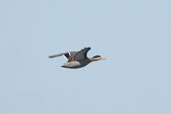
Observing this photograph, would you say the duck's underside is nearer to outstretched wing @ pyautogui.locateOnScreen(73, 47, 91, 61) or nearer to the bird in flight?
the bird in flight

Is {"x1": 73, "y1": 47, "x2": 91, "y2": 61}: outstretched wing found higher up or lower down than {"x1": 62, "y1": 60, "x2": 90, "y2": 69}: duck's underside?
higher up

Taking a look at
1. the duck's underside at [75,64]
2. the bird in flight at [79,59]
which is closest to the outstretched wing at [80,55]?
the bird in flight at [79,59]

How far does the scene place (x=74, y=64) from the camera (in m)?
130

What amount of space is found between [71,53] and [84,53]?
453cm

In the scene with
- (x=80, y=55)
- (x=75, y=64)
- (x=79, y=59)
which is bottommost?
(x=75, y=64)

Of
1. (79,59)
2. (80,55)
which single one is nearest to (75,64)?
(79,59)

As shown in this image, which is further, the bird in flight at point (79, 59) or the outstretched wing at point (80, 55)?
the bird in flight at point (79, 59)

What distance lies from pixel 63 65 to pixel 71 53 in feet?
13.6

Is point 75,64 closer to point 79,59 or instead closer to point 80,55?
point 79,59

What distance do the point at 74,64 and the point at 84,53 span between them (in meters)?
2.17

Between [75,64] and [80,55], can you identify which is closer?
[80,55]

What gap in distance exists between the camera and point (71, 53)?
133 metres

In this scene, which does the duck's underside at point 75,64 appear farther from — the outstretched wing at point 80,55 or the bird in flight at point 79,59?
the outstretched wing at point 80,55

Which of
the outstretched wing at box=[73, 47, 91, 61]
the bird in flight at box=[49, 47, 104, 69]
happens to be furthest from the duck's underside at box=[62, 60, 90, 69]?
the outstretched wing at box=[73, 47, 91, 61]
